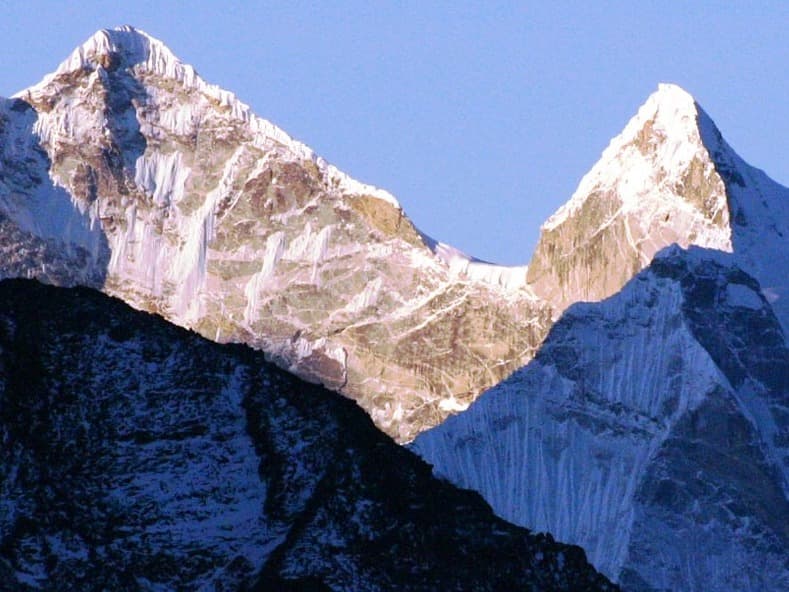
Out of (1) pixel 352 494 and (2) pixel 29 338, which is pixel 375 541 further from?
(2) pixel 29 338

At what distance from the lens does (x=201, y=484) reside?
141 meters

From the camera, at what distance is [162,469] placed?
461 feet

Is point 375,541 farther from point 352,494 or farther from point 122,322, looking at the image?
point 122,322

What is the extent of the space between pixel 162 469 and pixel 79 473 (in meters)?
2.18

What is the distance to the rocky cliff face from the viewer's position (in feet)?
450

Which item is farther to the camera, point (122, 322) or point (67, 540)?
point (122, 322)

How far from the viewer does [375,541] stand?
13912cm

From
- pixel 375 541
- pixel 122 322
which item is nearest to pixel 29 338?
pixel 122 322

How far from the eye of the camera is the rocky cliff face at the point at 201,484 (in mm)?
137250

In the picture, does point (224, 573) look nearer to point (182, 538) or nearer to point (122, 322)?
point (182, 538)

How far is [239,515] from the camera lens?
460 ft

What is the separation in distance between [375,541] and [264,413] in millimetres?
6035

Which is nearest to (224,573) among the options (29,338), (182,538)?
(182,538)

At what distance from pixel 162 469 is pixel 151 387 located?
3356mm
